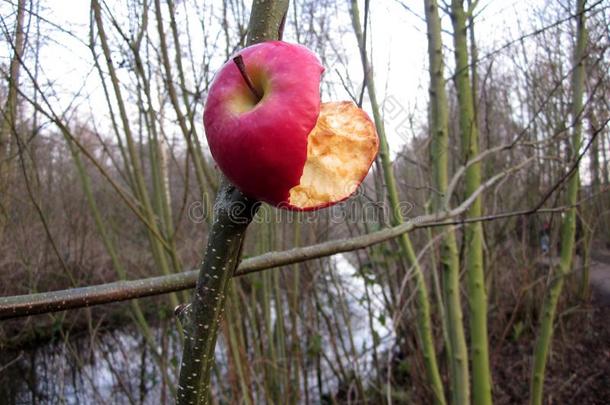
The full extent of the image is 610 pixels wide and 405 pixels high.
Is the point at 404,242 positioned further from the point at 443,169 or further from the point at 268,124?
→ the point at 268,124

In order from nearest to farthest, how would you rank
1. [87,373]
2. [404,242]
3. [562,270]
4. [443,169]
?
[443,169] → [404,242] → [562,270] → [87,373]

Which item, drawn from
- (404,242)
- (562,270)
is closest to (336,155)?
(404,242)

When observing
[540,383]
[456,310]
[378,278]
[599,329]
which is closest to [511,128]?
[599,329]

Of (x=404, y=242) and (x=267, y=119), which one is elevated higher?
(x=267, y=119)

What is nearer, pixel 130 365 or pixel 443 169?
pixel 443 169

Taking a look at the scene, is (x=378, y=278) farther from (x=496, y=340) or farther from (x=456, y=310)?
(x=496, y=340)

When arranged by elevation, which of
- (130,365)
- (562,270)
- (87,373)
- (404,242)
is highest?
(404,242)

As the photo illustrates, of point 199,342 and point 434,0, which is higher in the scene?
point 434,0

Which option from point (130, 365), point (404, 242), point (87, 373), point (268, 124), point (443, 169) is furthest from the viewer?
point (130, 365)
